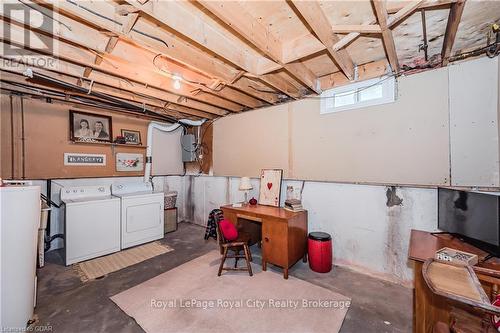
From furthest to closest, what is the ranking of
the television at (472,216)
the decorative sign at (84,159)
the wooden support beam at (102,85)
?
the decorative sign at (84,159) < the wooden support beam at (102,85) < the television at (472,216)

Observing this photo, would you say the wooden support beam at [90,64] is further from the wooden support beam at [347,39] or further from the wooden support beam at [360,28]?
the wooden support beam at [360,28]

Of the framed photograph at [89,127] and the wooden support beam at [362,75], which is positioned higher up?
the wooden support beam at [362,75]

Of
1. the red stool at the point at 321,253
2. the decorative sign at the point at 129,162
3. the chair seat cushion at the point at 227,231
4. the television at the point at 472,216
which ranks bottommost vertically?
the red stool at the point at 321,253

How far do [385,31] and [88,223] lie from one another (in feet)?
14.3

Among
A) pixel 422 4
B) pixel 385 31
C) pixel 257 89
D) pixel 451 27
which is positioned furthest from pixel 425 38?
pixel 257 89

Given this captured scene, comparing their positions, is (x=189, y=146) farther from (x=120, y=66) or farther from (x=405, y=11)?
(x=405, y=11)

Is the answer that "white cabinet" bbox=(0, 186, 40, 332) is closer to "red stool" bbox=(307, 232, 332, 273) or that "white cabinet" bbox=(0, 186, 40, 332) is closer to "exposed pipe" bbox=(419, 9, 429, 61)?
"red stool" bbox=(307, 232, 332, 273)

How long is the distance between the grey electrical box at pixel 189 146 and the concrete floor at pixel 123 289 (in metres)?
2.54

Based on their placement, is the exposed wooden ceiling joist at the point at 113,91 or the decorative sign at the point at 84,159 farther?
the decorative sign at the point at 84,159

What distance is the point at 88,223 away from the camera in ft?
10.4

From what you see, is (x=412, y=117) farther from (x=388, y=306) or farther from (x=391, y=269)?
(x=388, y=306)

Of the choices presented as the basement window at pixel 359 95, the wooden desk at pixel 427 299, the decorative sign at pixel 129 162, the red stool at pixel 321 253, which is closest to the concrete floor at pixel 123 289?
the red stool at pixel 321 253

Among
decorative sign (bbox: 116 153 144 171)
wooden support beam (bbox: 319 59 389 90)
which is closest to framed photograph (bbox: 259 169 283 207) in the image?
wooden support beam (bbox: 319 59 389 90)

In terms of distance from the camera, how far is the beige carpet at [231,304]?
6.07ft
